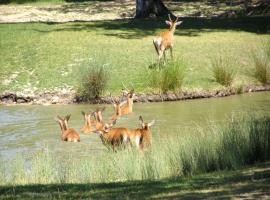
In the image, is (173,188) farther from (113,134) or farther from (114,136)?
(113,134)

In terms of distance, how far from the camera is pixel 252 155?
11.5 m

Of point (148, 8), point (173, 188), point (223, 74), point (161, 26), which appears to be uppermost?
point (148, 8)

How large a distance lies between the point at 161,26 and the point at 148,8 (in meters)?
3.03

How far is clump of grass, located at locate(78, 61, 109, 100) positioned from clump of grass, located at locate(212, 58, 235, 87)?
3362mm

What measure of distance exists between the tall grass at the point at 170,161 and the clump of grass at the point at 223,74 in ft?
31.6

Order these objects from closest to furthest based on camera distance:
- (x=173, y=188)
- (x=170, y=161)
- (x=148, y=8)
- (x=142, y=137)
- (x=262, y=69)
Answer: (x=173, y=188) → (x=170, y=161) → (x=142, y=137) → (x=262, y=69) → (x=148, y=8)

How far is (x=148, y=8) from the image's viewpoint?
106ft

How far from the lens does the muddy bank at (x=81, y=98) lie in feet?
67.9

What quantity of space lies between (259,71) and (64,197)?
13410 millimetres

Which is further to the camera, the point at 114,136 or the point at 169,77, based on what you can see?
the point at 169,77

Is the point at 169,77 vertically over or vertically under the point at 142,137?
over

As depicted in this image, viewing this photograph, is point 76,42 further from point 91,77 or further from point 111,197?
point 111,197

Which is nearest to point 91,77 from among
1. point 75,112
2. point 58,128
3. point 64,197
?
point 75,112

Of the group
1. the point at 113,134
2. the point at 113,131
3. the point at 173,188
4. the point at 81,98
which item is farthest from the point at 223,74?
the point at 173,188
